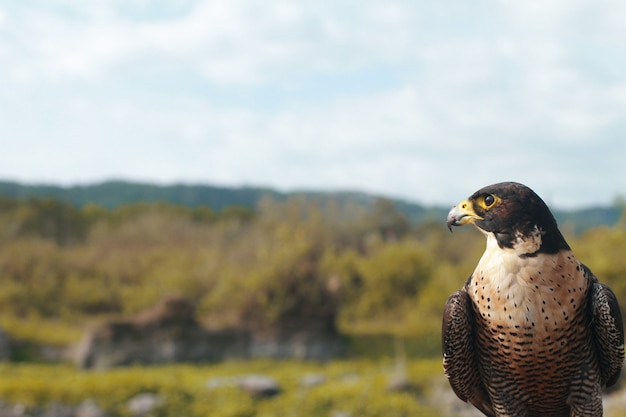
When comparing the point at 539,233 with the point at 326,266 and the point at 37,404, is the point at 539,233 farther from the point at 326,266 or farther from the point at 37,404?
the point at 326,266

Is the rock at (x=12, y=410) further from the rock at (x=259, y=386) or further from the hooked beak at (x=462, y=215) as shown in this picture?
the hooked beak at (x=462, y=215)

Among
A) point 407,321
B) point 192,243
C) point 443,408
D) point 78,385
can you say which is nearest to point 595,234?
point 407,321

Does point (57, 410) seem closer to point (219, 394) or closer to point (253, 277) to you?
point (219, 394)

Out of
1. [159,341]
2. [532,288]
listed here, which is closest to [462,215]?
[532,288]

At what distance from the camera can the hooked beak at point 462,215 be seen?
→ 2.79 metres

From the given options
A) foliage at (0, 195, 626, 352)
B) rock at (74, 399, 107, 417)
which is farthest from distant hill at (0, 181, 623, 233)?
rock at (74, 399, 107, 417)

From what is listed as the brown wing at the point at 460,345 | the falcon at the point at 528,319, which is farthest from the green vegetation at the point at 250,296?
the falcon at the point at 528,319

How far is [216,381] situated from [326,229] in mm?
19334

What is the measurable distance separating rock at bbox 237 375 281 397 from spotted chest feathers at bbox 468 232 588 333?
10.4m

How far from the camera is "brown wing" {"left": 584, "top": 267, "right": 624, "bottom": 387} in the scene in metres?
2.84

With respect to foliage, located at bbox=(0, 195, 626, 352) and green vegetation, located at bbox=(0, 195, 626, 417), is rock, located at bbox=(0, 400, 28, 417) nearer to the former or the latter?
green vegetation, located at bbox=(0, 195, 626, 417)

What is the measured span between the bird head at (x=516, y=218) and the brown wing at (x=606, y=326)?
31 centimetres

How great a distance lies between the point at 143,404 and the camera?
12000 millimetres

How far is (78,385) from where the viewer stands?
41.4 feet
